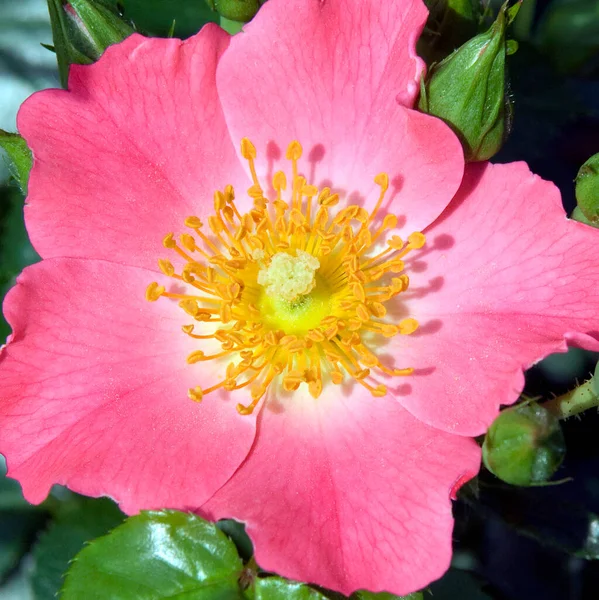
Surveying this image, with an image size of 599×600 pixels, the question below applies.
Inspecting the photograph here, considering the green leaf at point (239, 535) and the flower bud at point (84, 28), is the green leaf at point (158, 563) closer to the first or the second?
the green leaf at point (239, 535)

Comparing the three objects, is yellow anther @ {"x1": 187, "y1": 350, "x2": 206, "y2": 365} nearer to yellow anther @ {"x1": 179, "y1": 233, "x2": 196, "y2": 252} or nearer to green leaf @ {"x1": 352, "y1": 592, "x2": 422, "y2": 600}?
yellow anther @ {"x1": 179, "y1": 233, "x2": 196, "y2": 252}

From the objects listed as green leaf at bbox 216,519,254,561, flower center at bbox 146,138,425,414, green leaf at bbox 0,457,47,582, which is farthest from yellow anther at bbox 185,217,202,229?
green leaf at bbox 0,457,47,582

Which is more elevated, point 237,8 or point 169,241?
point 237,8

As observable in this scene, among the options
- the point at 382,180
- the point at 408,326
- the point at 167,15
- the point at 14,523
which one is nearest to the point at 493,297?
the point at 408,326

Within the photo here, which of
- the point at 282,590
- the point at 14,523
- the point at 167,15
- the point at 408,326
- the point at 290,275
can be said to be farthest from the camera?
the point at 14,523

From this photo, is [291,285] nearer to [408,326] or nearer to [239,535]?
[408,326]

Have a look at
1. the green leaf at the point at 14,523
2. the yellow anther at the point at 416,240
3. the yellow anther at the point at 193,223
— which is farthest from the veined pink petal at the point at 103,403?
the green leaf at the point at 14,523
